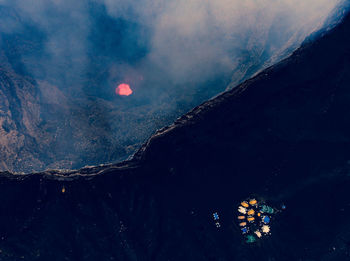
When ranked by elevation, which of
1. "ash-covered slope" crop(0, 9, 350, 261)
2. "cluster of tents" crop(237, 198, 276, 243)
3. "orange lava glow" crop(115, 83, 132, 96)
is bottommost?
"cluster of tents" crop(237, 198, 276, 243)

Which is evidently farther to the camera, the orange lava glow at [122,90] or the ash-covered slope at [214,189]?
the orange lava glow at [122,90]

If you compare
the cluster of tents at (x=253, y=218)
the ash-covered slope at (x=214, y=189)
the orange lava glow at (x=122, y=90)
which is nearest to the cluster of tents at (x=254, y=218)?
the cluster of tents at (x=253, y=218)

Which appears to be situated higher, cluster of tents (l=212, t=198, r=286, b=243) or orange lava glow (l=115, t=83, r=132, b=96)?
orange lava glow (l=115, t=83, r=132, b=96)

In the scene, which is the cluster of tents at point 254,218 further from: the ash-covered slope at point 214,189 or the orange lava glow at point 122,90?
the orange lava glow at point 122,90

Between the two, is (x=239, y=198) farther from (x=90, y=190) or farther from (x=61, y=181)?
(x=61, y=181)

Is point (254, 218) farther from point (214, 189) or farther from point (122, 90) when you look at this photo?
point (122, 90)

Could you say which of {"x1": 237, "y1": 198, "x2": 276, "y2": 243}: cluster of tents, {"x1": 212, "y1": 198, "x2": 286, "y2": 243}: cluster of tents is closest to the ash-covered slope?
{"x1": 212, "y1": 198, "x2": 286, "y2": 243}: cluster of tents

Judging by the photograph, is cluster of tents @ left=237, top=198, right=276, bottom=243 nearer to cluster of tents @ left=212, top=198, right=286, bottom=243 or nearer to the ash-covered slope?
cluster of tents @ left=212, top=198, right=286, bottom=243

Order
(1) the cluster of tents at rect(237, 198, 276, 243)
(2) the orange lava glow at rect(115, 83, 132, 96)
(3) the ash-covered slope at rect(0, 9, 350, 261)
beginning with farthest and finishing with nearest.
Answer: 1. (2) the orange lava glow at rect(115, 83, 132, 96)
2. (1) the cluster of tents at rect(237, 198, 276, 243)
3. (3) the ash-covered slope at rect(0, 9, 350, 261)
